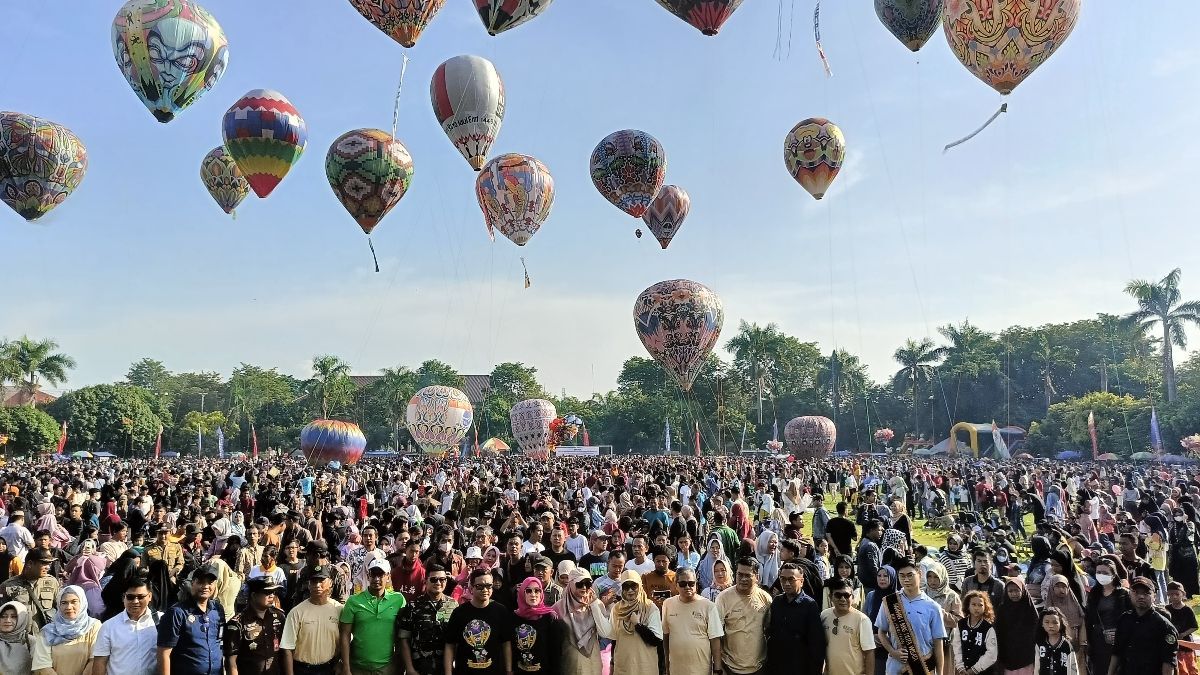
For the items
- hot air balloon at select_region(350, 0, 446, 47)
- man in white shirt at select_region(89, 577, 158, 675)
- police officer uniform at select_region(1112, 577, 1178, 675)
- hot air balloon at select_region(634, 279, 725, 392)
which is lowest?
police officer uniform at select_region(1112, 577, 1178, 675)

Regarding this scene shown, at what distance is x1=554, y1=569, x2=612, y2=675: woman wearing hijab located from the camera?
5.94 m

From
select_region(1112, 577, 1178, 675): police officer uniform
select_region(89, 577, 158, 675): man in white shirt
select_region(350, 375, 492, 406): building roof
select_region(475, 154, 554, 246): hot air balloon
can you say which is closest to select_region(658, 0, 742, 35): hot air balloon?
select_region(475, 154, 554, 246): hot air balloon

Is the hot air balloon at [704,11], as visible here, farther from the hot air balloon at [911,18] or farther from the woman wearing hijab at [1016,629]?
the woman wearing hijab at [1016,629]

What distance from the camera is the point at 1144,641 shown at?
620 centimetres

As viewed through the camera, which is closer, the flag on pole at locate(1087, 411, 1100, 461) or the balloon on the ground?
the balloon on the ground

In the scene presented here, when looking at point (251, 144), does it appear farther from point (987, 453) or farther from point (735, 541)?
point (987, 453)

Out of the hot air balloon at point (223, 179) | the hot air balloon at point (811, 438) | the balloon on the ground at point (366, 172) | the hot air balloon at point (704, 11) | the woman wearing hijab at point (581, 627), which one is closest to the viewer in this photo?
the woman wearing hijab at point (581, 627)

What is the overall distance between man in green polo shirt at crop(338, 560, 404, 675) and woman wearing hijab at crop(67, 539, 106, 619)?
2896 millimetres

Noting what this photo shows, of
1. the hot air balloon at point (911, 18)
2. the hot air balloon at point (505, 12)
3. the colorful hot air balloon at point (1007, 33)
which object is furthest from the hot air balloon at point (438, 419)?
the colorful hot air balloon at point (1007, 33)

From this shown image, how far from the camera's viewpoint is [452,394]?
43.9 metres

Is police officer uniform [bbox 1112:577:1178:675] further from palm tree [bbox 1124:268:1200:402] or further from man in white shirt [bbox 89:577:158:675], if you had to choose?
palm tree [bbox 1124:268:1200:402]

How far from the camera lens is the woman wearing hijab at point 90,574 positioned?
7680 mm

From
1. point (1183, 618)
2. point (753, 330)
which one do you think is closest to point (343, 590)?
point (1183, 618)

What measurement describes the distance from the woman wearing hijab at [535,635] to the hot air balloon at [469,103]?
1729 cm
